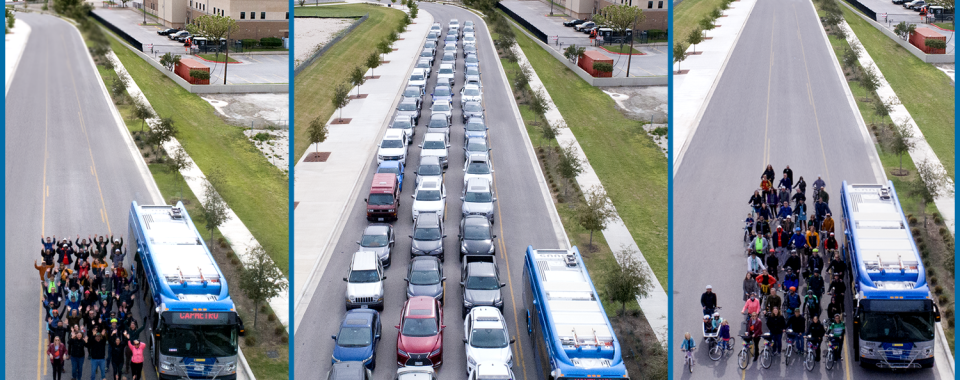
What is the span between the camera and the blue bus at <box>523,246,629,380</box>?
2139cm

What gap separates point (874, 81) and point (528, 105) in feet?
72.7

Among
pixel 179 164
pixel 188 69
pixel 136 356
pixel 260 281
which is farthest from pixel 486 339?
pixel 188 69

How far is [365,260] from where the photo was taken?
29.6 metres

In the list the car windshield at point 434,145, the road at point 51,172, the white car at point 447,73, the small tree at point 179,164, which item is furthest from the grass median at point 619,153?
the road at point 51,172

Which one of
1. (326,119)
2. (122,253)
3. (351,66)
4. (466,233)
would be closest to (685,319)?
(466,233)

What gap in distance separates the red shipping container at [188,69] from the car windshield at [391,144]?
1843cm

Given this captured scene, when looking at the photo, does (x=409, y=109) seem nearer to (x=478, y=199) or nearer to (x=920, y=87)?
(x=478, y=199)

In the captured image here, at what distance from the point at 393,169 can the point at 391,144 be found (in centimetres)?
450

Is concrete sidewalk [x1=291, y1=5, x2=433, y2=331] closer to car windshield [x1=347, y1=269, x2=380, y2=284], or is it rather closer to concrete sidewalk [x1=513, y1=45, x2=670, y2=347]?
car windshield [x1=347, y1=269, x2=380, y2=284]

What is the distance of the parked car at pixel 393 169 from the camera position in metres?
39.7

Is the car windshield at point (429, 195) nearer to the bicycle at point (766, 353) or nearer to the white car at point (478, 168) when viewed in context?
the white car at point (478, 168)

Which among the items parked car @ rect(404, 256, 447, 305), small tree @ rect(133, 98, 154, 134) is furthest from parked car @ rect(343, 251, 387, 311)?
small tree @ rect(133, 98, 154, 134)

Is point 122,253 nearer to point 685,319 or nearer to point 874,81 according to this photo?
point 685,319

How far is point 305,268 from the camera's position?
32.0 m
